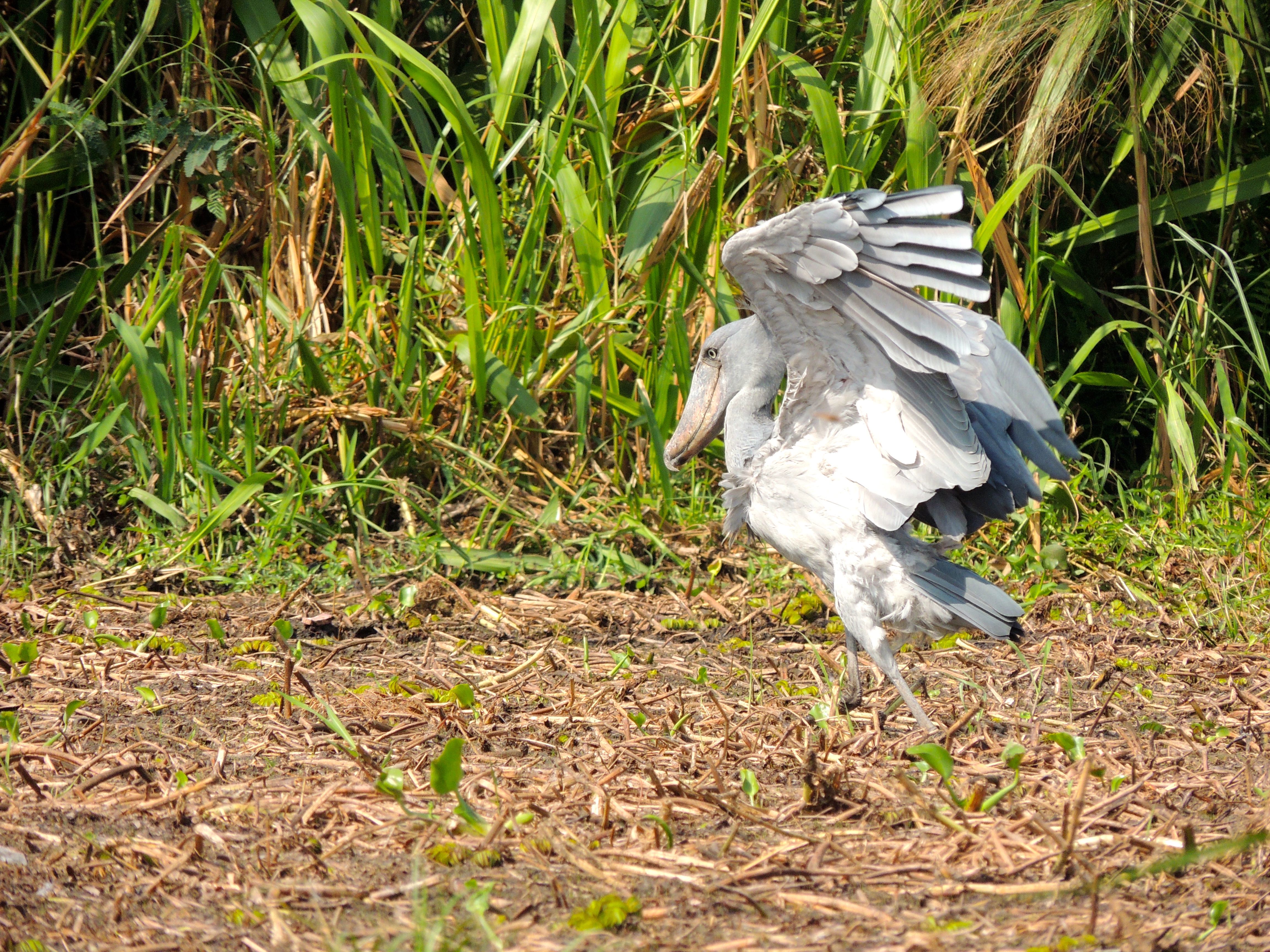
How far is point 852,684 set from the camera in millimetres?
2859

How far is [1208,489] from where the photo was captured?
158 inches

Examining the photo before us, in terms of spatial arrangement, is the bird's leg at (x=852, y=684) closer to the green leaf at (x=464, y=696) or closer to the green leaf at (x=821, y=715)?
the green leaf at (x=821, y=715)

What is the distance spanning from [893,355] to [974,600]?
62 centimetres

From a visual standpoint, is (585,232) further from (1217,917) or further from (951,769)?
(1217,917)

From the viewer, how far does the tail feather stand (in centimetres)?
271

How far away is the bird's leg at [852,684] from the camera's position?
9.29 feet

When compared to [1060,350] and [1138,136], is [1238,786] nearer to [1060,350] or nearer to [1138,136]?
[1138,136]

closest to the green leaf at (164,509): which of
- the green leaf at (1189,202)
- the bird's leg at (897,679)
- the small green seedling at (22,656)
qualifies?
the small green seedling at (22,656)

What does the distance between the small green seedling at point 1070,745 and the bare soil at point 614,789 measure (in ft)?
0.11

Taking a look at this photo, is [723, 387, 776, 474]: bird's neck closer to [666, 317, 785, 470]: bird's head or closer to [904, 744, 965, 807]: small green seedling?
[666, 317, 785, 470]: bird's head

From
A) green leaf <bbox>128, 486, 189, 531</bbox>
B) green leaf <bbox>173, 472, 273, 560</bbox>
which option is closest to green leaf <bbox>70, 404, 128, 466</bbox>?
green leaf <bbox>128, 486, 189, 531</bbox>

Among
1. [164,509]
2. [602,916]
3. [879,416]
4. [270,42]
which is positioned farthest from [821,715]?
[270,42]

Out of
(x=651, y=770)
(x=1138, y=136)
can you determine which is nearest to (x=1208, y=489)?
(x=1138, y=136)

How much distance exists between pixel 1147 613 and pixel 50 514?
3.40 m
